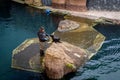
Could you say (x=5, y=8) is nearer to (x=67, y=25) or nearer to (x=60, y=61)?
(x=67, y=25)

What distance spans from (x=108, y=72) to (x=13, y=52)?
11375 millimetres

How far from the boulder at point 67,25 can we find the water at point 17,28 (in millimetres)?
1241

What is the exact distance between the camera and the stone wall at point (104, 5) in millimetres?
44125

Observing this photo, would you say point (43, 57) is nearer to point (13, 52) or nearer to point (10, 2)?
point (13, 52)

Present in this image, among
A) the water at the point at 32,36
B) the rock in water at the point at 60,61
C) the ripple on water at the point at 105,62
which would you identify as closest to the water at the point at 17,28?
the water at the point at 32,36

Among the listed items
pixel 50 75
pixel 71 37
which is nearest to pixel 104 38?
pixel 71 37

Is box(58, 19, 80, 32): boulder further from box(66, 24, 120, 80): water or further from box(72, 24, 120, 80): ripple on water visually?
box(66, 24, 120, 80): water

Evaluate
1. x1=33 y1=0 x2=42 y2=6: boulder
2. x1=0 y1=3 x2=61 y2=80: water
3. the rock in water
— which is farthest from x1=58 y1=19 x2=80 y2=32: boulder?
x1=33 y1=0 x2=42 y2=6: boulder

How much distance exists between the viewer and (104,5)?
147 ft

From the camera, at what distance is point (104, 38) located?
36188mm

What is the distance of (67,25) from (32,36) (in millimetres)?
5458

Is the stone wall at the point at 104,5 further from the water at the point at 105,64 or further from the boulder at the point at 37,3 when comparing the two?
the boulder at the point at 37,3

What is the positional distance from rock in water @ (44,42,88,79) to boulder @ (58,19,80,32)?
29.0 feet

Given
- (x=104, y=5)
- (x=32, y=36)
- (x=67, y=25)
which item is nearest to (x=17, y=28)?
(x=32, y=36)
